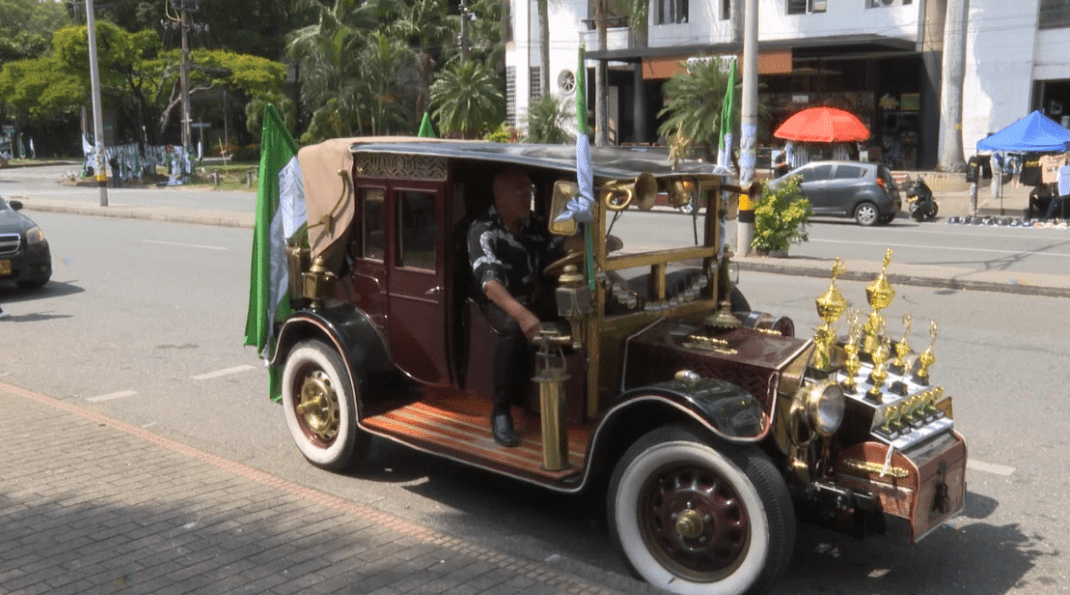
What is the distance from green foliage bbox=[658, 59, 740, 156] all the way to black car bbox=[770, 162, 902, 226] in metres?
5.99

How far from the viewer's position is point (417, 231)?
5660 millimetres

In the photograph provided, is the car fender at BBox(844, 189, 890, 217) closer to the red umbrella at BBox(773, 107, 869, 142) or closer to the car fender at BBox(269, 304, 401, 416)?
the red umbrella at BBox(773, 107, 869, 142)

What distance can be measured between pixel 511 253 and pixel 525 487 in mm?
1487

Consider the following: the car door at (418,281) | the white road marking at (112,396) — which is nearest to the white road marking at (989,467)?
the car door at (418,281)

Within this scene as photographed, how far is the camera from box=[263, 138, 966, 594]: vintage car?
14.0 feet

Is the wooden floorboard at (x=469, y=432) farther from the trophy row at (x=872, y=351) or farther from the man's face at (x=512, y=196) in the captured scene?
the trophy row at (x=872, y=351)

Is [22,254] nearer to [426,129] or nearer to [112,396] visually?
[112,396]

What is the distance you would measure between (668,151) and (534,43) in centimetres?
3874

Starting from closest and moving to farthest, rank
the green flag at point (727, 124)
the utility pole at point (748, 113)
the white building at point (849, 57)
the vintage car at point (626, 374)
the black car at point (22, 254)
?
1. the vintage car at point (626, 374)
2. the green flag at point (727, 124)
3. the black car at point (22, 254)
4. the utility pole at point (748, 113)
5. the white building at point (849, 57)

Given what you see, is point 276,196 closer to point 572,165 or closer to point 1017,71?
point 572,165

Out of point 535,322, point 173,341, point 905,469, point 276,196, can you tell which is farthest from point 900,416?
point 173,341

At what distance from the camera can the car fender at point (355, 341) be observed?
575 cm

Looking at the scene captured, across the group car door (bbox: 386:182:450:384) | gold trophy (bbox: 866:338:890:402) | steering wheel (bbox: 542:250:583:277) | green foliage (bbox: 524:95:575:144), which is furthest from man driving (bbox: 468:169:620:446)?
green foliage (bbox: 524:95:575:144)

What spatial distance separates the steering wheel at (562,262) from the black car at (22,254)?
10169 mm
